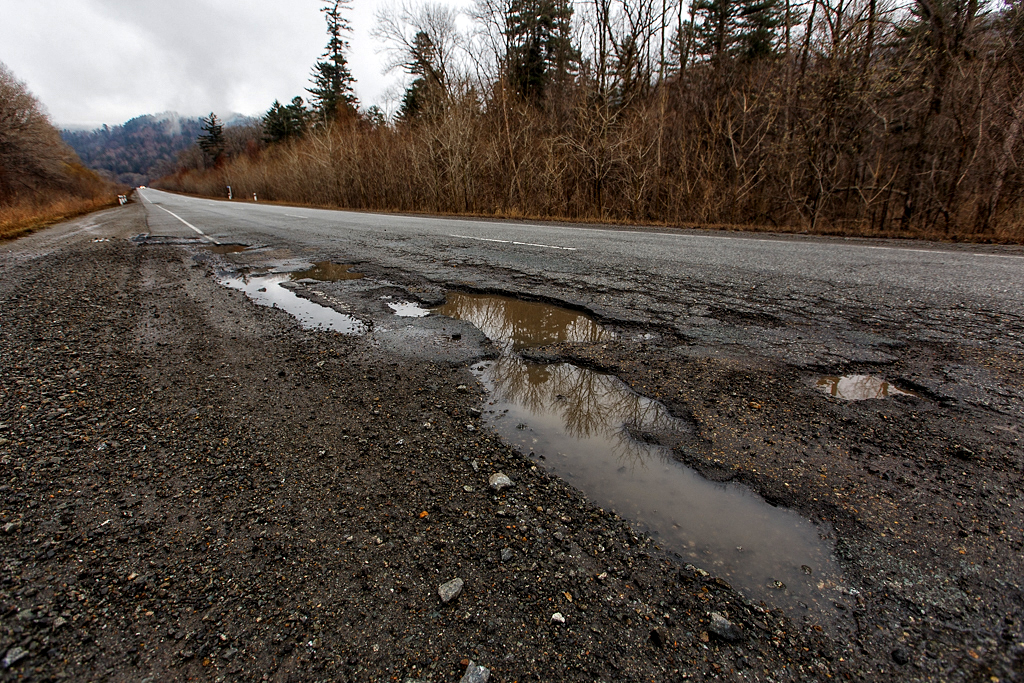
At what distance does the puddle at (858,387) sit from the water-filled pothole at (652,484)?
101cm

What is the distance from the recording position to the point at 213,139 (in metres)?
73.8

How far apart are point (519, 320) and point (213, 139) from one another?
301 ft

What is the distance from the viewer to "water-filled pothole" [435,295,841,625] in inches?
55.4

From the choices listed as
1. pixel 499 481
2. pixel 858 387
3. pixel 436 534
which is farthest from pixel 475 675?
pixel 858 387

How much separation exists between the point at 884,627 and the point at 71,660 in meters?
2.10

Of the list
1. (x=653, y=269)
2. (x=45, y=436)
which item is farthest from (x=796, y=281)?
(x=45, y=436)

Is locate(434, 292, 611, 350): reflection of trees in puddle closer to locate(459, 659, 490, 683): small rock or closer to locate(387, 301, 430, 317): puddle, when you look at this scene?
locate(387, 301, 430, 317): puddle

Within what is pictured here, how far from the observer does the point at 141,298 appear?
478 centimetres

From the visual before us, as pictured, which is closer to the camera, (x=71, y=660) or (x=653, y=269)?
(x=71, y=660)

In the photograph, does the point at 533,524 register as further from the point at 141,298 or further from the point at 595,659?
the point at 141,298

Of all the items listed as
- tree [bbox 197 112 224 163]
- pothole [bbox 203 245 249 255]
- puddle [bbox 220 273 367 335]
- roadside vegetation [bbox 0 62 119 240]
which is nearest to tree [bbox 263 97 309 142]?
roadside vegetation [bbox 0 62 119 240]

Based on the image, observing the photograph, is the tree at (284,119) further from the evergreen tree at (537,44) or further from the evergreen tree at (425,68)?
the evergreen tree at (537,44)

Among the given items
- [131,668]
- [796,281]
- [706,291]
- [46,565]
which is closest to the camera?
[131,668]

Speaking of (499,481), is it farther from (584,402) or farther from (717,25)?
(717,25)
